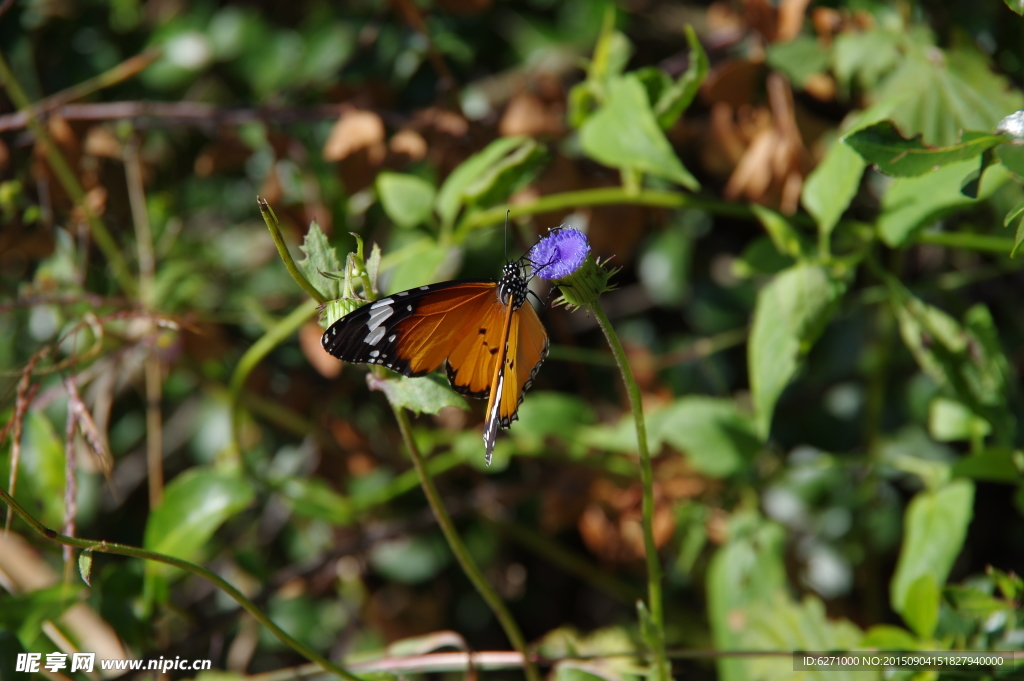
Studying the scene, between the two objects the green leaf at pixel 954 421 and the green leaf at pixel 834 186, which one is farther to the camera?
the green leaf at pixel 954 421

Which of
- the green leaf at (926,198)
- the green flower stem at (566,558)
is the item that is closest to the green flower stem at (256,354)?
the green flower stem at (566,558)

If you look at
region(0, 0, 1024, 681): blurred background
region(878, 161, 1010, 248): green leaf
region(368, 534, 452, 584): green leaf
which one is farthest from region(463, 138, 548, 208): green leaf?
region(368, 534, 452, 584): green leaf

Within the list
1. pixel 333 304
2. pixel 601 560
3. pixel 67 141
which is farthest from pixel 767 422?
pixel 67 141

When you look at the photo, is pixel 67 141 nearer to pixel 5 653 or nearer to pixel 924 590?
pixel 5 653

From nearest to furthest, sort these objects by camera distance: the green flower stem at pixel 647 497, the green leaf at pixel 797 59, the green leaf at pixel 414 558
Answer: the green flower stem at pixel 647 497 → the green leaf at pixel 797 59 → the green leaf at pixel 414 558

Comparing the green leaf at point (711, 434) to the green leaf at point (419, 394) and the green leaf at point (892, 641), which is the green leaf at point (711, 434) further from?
the green leaf at point (419, 394)

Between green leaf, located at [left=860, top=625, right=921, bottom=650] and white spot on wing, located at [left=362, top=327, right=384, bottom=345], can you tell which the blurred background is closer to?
green leaf, located at [left=860, top=625, right=921, bottom=650]
